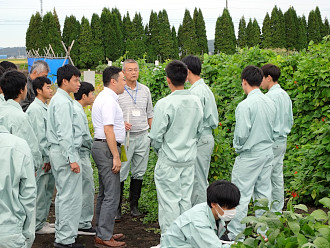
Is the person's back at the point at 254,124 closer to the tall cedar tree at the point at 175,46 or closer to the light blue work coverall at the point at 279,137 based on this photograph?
the light blue work coverall at the point at 279,137

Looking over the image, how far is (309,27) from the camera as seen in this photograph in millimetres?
38125

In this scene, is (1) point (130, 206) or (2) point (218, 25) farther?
(2) point (218, 25)

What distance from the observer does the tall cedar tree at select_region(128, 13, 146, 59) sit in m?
37.8

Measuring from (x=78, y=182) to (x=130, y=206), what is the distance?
166 centimetres

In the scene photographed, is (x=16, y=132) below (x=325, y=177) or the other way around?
the other way around

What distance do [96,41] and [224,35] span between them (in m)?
9.74

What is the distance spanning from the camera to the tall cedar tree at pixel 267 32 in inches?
1454

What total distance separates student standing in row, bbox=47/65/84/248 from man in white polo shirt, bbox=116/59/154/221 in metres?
1.32

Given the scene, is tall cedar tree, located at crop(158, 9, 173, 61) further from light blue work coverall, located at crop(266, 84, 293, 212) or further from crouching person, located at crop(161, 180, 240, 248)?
crouching person, located at crop(161, 180, 240, 248)

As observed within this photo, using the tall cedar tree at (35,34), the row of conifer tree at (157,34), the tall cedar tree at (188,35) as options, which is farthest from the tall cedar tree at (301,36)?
the tall cedar tree at (35,34)

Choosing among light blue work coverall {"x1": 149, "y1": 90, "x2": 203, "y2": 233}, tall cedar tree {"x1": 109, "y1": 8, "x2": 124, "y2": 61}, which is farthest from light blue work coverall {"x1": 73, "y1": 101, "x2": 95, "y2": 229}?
tall cedar tree {"x1": 109, "y1": 8, "x2": 124, "y2": 61}

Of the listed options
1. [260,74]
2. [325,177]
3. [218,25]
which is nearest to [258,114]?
[260,74]

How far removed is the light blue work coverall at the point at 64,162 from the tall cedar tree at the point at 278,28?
32.7 metres

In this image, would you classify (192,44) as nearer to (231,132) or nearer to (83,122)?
(231,132)
